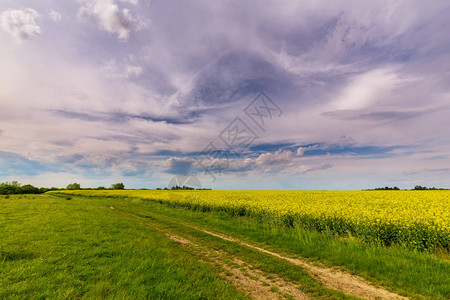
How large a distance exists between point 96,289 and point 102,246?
157 inches

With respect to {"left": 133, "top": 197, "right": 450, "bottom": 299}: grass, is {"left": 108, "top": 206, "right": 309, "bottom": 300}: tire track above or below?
below

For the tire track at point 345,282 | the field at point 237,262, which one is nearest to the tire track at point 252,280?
the field at point 237,262

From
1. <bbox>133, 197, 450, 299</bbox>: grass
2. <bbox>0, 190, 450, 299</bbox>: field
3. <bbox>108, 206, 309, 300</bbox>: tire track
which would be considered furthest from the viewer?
<bbox>133, 197, 450, 299</bbox>: grass

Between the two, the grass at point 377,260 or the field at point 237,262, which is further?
the grass at point 377,260

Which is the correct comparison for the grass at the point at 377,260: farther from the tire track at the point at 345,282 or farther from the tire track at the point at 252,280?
the tire track at the point at 252,280

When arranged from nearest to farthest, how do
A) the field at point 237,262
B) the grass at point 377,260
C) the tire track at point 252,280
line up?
the field at point 237,262
the tire track at point 252,280
the grass at point 377,260

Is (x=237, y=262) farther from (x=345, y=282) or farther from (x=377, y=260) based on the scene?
(x=377, y=260)

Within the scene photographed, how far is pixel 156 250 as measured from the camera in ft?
27.2

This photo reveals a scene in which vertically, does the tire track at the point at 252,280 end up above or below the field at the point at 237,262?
below

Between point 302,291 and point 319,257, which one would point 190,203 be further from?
point 302,291

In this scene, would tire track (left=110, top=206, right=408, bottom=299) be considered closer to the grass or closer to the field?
the field

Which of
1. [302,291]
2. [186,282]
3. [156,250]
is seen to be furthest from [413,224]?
[156,250]

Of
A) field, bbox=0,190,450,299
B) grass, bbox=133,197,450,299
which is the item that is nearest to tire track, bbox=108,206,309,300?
field, bbox=0,190,450,299

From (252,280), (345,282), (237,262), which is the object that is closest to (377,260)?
(345,282)
